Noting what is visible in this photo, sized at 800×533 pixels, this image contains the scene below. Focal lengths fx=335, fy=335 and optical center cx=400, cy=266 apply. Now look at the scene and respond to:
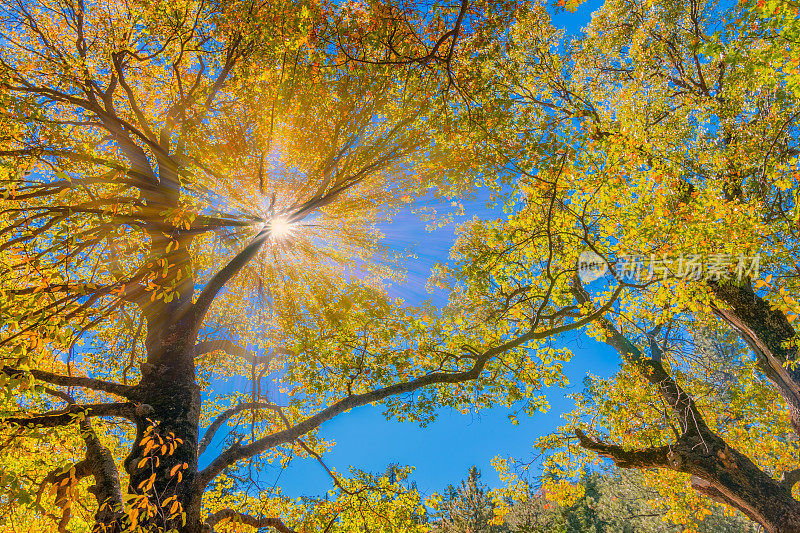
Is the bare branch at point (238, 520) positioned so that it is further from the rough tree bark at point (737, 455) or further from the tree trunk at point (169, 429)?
the rough tree bark at point (737, 455)

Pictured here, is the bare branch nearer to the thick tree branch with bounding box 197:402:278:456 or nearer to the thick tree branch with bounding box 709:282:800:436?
the thick tree branch with bounding box 197:402:278:456

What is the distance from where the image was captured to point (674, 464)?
7383 millimetres

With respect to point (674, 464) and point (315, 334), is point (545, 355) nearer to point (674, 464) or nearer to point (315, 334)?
point (674, 464)

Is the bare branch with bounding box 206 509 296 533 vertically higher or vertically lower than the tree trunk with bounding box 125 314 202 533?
lower

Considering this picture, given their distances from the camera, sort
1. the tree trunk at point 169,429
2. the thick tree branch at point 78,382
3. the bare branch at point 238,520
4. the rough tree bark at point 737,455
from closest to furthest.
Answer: the tree trunk at point 169,429 < the thick tree branch at point 78,382 < the bare branch at point 238,520 < the rough tree bark at point 737,455

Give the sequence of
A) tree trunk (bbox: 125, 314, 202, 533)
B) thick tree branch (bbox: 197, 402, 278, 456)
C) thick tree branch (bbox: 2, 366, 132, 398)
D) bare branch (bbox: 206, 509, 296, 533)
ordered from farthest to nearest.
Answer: thick tree branch (bbox: 197, 402, 278, 456) < bare branch (bbox: 206, 509, 296, 533) < thick tree branch (bbox: 2, 366, 132, 398) < tree trunk (bbox: 125, 314, 202, 533)

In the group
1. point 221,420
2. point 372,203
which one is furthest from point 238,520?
point 372,203

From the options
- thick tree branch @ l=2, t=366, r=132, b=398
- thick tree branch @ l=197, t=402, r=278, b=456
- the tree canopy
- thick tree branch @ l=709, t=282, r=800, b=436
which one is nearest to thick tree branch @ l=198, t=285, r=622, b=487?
the tree canopy

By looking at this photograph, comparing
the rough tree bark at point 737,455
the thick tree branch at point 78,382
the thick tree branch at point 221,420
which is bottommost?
the rough tree bark at point 737,455

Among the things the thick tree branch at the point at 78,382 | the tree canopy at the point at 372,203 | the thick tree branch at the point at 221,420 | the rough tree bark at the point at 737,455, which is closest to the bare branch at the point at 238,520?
the tree canopy at the point at 372,203

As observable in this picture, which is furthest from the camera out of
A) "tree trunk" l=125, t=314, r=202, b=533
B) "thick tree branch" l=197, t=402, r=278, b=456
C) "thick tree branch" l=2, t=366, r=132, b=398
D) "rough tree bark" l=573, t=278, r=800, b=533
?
"thick tree branch" l=197, t=402, r=278, b=456

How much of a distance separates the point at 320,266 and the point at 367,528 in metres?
7.44

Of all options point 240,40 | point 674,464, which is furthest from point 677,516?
point 240,40

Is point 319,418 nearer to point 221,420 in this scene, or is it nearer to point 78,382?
point 78,382
